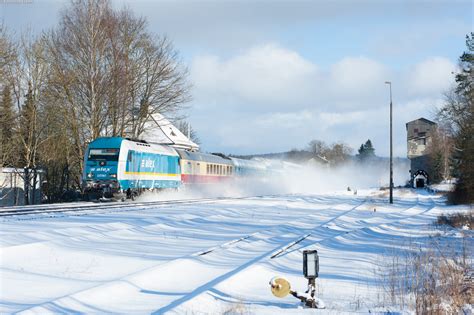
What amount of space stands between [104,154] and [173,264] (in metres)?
21.5

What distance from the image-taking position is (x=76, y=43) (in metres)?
39.7

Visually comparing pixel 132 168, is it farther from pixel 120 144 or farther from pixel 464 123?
pixel 464 123

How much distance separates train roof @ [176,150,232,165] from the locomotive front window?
9.99 metres

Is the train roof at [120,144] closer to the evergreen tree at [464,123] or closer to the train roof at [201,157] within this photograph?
the train roof at [201,157]

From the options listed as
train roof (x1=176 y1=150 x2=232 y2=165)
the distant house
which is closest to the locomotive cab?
train roof (x1=176 y1=150 x2=232 y2=165)

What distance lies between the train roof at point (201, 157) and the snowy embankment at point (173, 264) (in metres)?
21.5

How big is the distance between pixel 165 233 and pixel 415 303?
992 centimetres

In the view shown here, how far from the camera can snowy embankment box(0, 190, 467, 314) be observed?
8.10 m

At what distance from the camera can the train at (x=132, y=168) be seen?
31.0 metres

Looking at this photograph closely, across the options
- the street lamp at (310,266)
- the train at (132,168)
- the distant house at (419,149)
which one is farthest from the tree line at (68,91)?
the distant house at (419,149)

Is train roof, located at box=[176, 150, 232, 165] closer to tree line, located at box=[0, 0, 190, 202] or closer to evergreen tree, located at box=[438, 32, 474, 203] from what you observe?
tree line, located at box=[0, 0, 190, 202]

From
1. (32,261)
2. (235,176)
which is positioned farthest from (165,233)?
(235,176)

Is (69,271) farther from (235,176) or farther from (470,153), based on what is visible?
(235,176)

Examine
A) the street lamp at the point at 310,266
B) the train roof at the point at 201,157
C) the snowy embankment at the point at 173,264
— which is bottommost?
the snowy embankment at the point at 173,264
